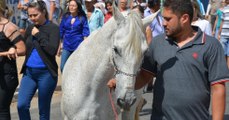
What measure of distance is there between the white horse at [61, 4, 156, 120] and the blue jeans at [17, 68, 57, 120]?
89cm

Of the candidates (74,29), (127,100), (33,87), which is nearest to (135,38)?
(127,100)

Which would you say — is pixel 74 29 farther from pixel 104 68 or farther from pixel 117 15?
pixel 117 15

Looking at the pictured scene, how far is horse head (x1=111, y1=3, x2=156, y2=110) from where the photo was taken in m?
4.45

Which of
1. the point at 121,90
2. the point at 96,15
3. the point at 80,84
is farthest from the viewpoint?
the point at 96,15

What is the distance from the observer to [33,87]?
667 cm

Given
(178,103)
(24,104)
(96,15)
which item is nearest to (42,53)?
(24,104)

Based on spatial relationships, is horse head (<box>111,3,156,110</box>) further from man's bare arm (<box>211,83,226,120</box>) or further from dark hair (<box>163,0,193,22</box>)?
man's bare arm (<box>211,83,226,120</box>)

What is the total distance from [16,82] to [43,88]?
36 centimetres

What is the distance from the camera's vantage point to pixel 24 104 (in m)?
6.54

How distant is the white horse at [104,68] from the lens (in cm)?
449

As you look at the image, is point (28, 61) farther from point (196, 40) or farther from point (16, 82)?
point (196, 40)

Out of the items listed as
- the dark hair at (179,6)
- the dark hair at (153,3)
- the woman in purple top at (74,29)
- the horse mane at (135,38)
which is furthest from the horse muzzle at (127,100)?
the woman in purple top at (74,29)

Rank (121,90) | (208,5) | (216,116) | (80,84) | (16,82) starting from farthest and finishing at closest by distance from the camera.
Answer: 1. (208,5)
2. (16,82)
3. (80,84)
4. (121,90)
5. (216,116)

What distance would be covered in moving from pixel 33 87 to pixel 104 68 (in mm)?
1703
